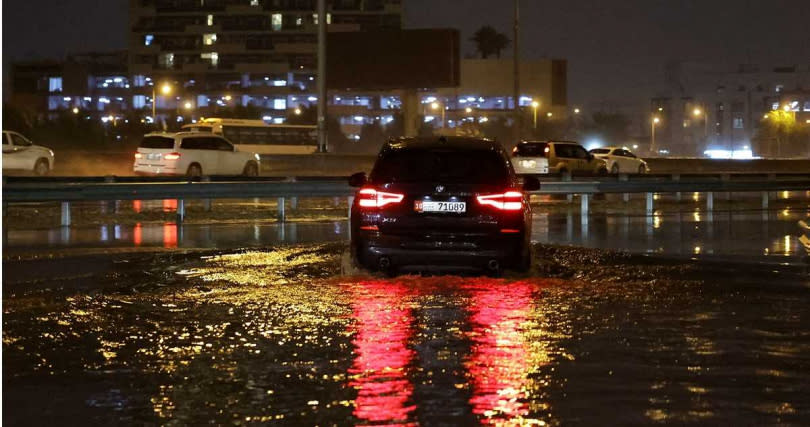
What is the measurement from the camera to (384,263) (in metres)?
13.7

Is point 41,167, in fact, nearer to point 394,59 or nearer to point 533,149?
point 533,149

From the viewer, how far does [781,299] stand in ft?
43.3

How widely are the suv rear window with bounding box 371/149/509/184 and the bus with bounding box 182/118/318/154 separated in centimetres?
6195

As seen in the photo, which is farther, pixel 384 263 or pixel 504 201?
pixel 384 263

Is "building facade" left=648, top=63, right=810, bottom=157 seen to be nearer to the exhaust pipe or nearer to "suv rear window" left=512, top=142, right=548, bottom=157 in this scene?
"suv rear window" left=512, top=142, right=548, bottom=157

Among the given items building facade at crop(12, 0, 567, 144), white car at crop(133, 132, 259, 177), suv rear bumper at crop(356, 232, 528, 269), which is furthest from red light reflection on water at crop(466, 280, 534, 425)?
building facade at crop(12, 0, 567, 144)

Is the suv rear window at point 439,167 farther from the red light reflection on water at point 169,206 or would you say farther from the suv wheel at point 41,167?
the suv wheel at point 41,167

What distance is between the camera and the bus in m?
75.9

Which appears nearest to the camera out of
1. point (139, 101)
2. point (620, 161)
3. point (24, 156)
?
point (24, 156)

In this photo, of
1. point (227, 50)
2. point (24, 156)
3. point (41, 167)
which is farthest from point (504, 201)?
point (227, 50)

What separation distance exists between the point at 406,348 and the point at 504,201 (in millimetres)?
4022

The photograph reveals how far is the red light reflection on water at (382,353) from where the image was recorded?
24.9ft

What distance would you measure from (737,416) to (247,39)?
14256 cm

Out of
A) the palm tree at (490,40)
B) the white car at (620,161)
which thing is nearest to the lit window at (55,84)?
the palm tree at (490,40)
